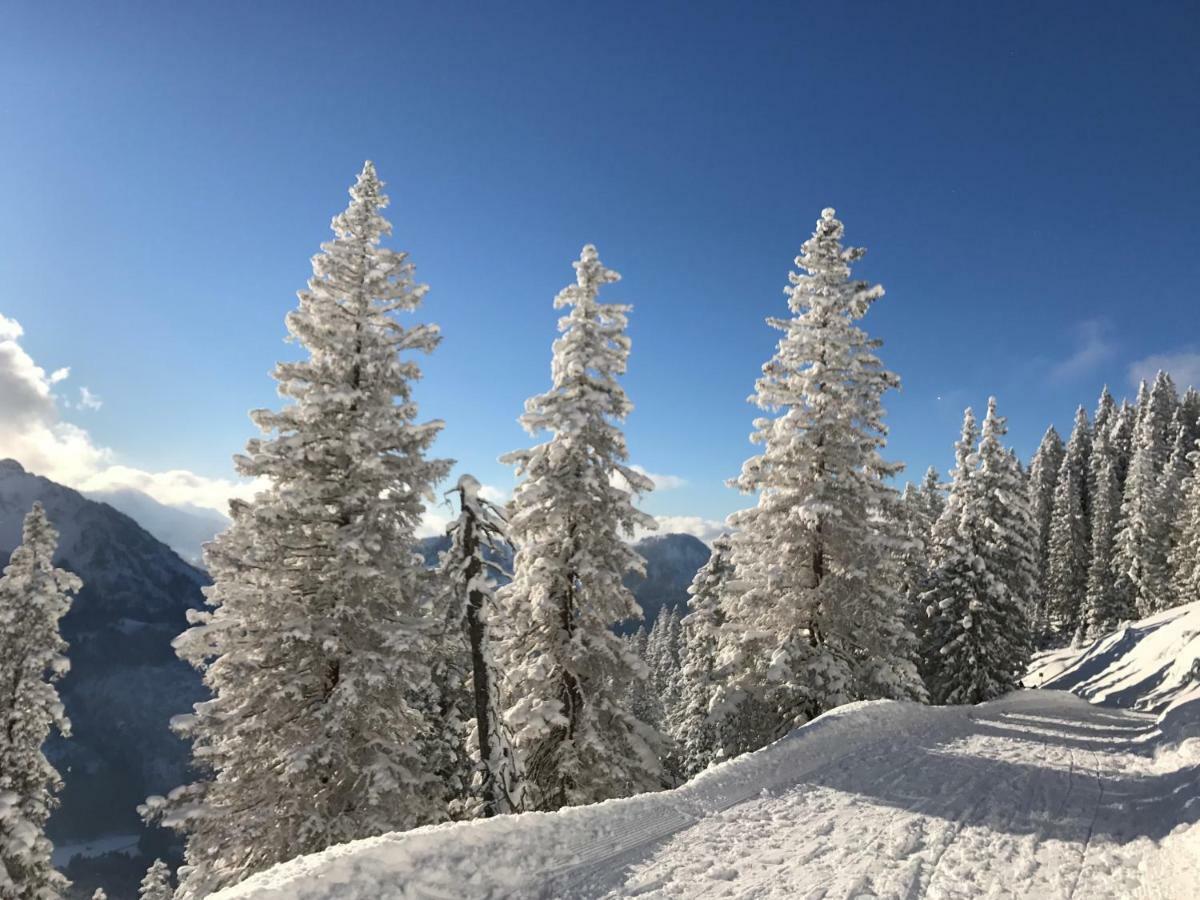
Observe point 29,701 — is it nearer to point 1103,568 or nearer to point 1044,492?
point 1103,568

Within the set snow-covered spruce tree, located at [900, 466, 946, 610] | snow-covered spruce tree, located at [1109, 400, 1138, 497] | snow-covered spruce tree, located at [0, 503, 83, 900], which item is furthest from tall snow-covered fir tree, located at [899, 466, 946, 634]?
snow-covered spruce tree, located at [1109, 400, 1138, 497]

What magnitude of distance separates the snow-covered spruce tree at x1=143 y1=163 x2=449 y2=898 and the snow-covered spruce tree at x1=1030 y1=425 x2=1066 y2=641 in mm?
69499

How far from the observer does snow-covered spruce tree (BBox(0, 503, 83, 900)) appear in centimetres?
1894

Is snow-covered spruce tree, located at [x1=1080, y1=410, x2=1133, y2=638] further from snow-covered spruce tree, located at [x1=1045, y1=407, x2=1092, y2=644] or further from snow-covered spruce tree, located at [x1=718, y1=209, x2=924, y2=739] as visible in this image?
snow-covered spruce tree, located at [x1=718, y1=209, x2=924, y2=739]

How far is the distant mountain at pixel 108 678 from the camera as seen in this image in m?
138

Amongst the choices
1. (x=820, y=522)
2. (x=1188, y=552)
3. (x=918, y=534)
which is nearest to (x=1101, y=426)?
(x=1188, y=552)

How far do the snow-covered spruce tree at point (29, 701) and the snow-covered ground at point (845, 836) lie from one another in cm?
1841

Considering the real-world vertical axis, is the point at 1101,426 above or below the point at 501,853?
above

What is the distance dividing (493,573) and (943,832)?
837 cm

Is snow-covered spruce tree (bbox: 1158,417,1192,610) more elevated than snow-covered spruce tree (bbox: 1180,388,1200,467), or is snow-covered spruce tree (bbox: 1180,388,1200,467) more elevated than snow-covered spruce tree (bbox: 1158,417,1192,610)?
snow-covered spruce tree (bbox: 1180,388,1200,467)

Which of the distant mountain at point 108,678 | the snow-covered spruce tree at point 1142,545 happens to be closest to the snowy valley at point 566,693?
the snow-covered spruce tree at point 1142,545

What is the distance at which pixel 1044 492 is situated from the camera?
2945 inches

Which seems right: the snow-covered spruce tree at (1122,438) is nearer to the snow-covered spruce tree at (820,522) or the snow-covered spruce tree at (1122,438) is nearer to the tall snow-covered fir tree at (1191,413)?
the tall snow-covered fir tree at (1191,413)

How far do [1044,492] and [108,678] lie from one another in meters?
203
